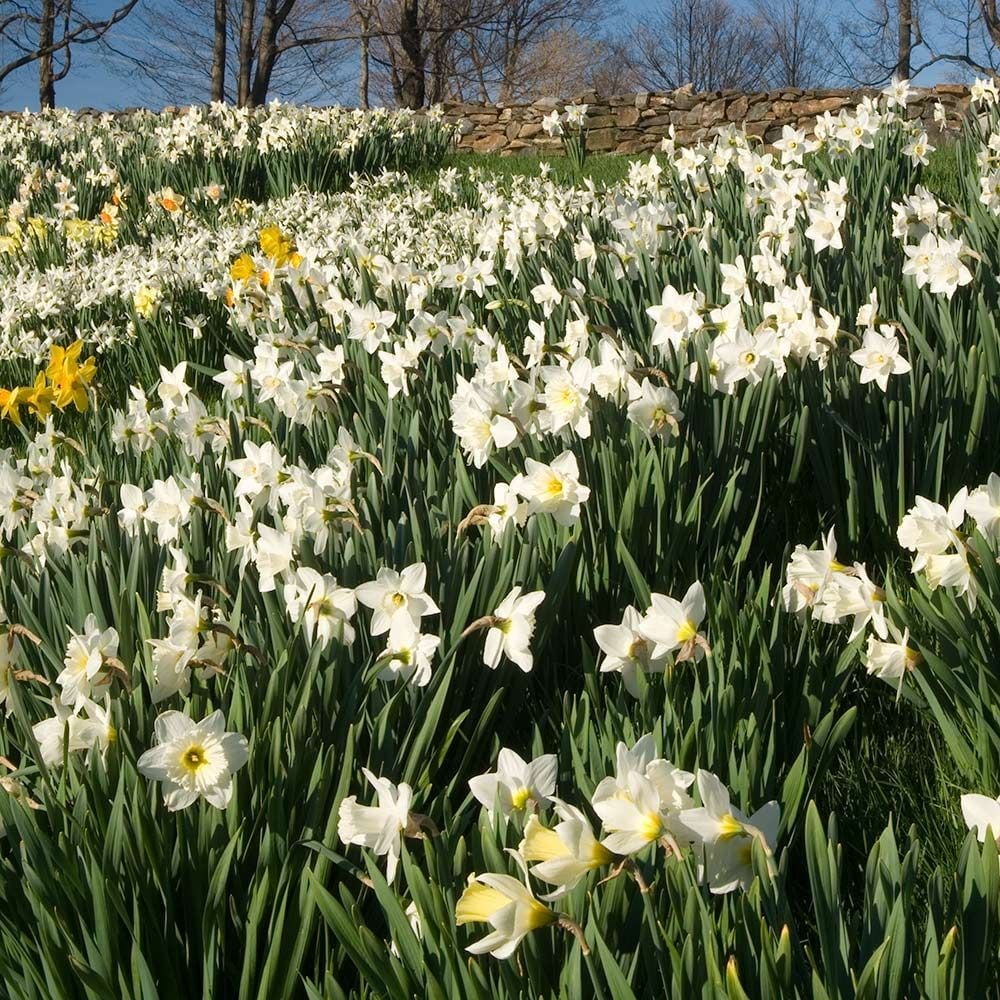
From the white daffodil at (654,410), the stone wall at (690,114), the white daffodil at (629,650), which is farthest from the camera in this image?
the stone wall at (690,114)

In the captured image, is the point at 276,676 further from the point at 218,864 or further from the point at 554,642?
the point at 554,642

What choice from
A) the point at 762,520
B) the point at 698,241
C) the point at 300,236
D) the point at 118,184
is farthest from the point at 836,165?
the point at 118,184

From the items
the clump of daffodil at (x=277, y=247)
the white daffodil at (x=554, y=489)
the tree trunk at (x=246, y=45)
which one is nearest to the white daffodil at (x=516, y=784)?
the white daffodil at (x=554, y=489)

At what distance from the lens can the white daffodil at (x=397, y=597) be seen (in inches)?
61.8

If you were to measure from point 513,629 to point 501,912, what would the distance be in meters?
0.63

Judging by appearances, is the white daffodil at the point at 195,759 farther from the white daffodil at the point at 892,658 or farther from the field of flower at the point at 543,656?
the white daffodil at the point at 892,658

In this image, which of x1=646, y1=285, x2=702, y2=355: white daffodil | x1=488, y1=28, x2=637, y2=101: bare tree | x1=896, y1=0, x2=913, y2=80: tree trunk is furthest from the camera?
x1=488, y1=28, x2=637, y2=101: bare tree

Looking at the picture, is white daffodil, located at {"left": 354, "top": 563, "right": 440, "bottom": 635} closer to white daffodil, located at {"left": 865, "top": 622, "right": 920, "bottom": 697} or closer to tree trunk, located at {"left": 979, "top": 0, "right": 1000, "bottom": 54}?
white daffodil, located at {"left": 865, "top": 622, "right": 920, "bottom": 697}

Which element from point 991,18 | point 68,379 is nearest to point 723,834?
point 68,379

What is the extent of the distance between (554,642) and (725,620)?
407 mm

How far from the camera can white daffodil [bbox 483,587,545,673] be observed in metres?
1.56

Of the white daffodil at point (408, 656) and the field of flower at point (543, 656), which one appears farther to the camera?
the white daffodil at point (408, 656)

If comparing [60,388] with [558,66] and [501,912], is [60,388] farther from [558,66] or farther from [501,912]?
[558,66]

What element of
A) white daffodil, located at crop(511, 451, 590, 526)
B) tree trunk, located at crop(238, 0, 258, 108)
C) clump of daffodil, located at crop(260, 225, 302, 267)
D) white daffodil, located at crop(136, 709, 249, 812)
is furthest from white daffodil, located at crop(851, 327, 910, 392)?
tree trunk, located at crop(238, 0, 258, 108)
